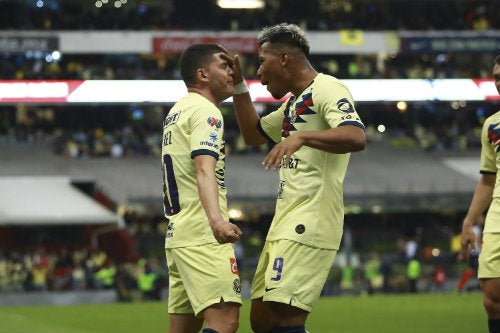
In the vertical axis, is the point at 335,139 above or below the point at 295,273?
above

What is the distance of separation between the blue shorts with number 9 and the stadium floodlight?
3862 cm

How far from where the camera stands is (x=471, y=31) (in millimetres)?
43875

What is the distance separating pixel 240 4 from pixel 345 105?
3893cm

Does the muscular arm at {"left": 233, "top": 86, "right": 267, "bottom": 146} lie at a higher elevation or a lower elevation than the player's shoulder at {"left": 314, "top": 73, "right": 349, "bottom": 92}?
lower

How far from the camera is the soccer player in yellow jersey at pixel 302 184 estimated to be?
607 centimetres

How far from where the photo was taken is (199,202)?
6.04 meters

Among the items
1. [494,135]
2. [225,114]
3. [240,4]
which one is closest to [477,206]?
[494,135]

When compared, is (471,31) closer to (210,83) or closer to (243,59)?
(243,59)

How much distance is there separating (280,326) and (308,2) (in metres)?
40.2

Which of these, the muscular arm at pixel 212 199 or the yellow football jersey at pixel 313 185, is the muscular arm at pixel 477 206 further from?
the muscular arm at pixel 212 199

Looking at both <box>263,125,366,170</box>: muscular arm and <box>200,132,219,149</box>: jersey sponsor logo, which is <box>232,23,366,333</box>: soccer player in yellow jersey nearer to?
<box>263,125,366,170</box>: muscular arm

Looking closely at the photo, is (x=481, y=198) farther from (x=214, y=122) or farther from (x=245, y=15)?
(x=245, y=15)

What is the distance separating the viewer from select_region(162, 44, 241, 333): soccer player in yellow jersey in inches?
231

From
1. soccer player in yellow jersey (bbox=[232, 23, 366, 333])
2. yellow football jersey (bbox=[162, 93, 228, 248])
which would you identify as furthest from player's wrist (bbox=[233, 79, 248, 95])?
yellow football jersey (bbox=[162, 93, 228, 248])
